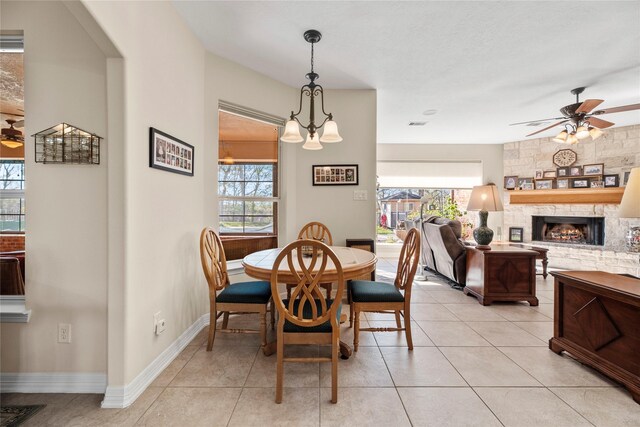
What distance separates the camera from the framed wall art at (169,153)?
1871 mm

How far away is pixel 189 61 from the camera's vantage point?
95.8 inches

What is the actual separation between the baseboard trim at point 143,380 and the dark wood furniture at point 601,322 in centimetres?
292

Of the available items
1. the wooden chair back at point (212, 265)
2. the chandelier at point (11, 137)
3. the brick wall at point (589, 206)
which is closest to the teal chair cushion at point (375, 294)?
the wooden chair back at point (212, 265)

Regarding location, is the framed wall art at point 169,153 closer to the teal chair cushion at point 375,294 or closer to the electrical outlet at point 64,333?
the electrical outlet at point 64,333

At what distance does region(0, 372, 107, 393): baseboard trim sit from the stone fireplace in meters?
7.34

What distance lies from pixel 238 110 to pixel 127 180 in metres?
1.69

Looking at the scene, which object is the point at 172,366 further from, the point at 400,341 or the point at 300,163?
the point at 300,163

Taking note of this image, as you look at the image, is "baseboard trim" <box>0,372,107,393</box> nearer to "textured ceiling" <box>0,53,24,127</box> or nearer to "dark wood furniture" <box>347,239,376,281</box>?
"textured ceiling" <box>0,53,24,127</box>

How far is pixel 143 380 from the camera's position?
1.75 m

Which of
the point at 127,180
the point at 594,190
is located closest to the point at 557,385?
the point at 127,180

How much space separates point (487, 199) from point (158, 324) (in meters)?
4.04

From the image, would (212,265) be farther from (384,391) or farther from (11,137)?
(11,137)

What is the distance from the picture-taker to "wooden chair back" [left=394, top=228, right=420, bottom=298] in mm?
2172

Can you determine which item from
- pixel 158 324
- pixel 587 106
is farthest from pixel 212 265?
pixel 587 106
